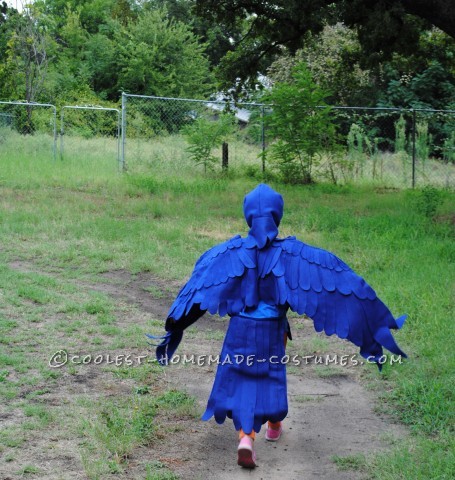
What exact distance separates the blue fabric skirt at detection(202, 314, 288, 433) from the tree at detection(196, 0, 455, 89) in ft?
30.2

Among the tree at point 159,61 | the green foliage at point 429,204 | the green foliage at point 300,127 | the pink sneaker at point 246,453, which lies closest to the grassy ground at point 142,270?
the green foliage at point 429,204

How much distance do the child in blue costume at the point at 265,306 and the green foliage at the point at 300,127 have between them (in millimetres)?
12733

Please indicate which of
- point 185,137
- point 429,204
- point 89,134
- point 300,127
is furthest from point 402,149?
point 89,134

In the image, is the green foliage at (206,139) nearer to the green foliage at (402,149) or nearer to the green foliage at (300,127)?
the green foliage at (300,127)

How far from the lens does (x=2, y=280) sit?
805 cm

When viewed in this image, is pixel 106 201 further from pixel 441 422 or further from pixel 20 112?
pixel 20 112

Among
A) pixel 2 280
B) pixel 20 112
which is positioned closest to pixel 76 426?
pixel 2 280

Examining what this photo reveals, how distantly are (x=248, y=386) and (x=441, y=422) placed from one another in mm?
1296

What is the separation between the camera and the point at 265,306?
4203mm

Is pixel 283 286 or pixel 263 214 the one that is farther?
pixel 263 214

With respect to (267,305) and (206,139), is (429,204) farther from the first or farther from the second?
(267,305)

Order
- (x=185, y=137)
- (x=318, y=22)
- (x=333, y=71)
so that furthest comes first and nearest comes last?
(x=333, y=71)
(x=185, y=137)
(x=318, y=22)

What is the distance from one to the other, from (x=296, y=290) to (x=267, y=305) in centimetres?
20

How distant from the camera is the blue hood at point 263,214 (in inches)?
165
